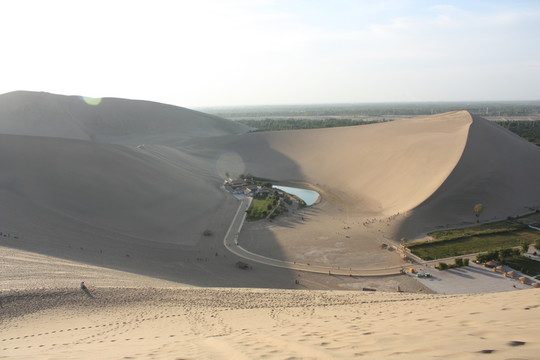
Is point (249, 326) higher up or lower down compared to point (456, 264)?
higher up

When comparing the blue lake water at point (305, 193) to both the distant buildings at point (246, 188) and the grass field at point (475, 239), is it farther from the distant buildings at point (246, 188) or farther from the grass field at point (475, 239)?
the grass field at point (475, 239)

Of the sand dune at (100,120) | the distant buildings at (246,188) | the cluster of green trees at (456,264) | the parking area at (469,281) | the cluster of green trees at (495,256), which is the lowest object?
the parking area at (469,281)

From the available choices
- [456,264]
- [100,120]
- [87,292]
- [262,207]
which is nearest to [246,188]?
[262,207]

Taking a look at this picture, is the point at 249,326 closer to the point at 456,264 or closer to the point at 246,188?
the point at 456,264

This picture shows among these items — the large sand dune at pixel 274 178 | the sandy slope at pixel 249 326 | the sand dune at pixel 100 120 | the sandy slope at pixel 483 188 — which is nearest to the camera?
the sandy slope at pixel 249 326

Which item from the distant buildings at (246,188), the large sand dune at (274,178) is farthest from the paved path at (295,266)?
the distant buildings at (246,188)
